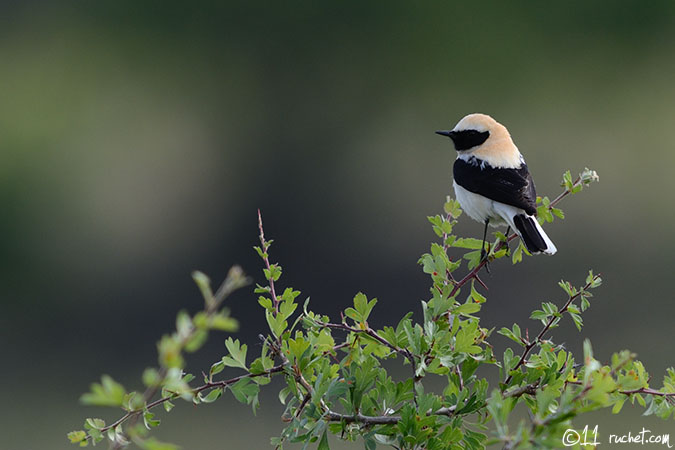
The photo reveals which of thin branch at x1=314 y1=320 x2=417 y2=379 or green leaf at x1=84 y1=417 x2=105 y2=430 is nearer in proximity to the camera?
green leaf at x1=84 y1=417 x2=105 y2=430

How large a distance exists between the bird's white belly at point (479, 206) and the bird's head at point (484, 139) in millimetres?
216

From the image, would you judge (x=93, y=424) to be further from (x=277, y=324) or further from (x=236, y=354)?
(x=277, y=324)

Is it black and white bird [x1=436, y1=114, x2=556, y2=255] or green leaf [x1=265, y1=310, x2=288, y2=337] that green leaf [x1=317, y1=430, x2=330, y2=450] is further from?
black and white bird [x1=436, y1=114, x2=556, y2=255]

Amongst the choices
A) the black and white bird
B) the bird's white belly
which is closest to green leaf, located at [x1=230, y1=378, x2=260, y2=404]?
the black and white bird

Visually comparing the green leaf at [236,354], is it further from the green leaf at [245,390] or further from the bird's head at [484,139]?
the bird's head at [484,139]

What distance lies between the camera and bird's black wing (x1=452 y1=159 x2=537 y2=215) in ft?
11.8

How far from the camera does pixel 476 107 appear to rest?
41.4 feet

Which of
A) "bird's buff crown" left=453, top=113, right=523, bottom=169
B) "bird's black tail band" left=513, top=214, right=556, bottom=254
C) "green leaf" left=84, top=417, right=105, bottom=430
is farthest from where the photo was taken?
"bird's buff crown" left=453, top=113, right=523, bottom=169

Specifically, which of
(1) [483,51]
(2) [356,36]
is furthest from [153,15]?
(1) [483,51]

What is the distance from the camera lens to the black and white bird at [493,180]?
11.4 feet

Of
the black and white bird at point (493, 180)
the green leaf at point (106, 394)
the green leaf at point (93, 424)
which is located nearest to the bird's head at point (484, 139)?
the black and white bird at point (493, 180)

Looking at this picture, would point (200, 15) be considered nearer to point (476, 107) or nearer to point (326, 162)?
point (326, 162)

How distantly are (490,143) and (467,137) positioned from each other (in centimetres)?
12

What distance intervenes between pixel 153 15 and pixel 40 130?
8.73ft
